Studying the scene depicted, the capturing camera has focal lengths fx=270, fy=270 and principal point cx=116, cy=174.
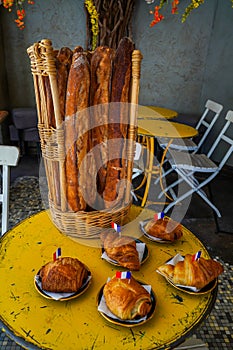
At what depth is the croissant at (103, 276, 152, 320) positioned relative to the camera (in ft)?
2.16

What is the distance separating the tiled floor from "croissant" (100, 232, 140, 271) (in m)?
0.69

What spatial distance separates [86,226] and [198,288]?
40 centimetres

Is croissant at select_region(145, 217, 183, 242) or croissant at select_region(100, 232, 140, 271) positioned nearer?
croissant at select_region(100, 232, 140, 271)

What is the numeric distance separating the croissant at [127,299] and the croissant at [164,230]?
287 millimetres

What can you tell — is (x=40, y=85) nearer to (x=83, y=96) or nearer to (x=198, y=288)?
(x=83, y=96)

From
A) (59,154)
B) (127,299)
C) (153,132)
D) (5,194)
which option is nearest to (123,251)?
(127,299)

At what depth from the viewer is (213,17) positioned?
11.7ft

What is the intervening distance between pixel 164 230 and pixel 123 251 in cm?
20

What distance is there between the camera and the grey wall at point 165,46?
11.6ft

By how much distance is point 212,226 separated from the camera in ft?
7.67

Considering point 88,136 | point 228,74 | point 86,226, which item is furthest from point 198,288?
point 228,74

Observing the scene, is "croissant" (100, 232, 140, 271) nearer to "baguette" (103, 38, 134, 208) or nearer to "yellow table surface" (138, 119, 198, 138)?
"baguette" (103, 38, 134, 208)

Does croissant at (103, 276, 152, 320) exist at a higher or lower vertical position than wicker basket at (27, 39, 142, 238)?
lower

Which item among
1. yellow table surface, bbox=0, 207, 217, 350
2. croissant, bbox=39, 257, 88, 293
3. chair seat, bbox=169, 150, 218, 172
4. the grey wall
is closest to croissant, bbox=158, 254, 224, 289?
yellow table surface, bbox=0, 207, 217, 350
